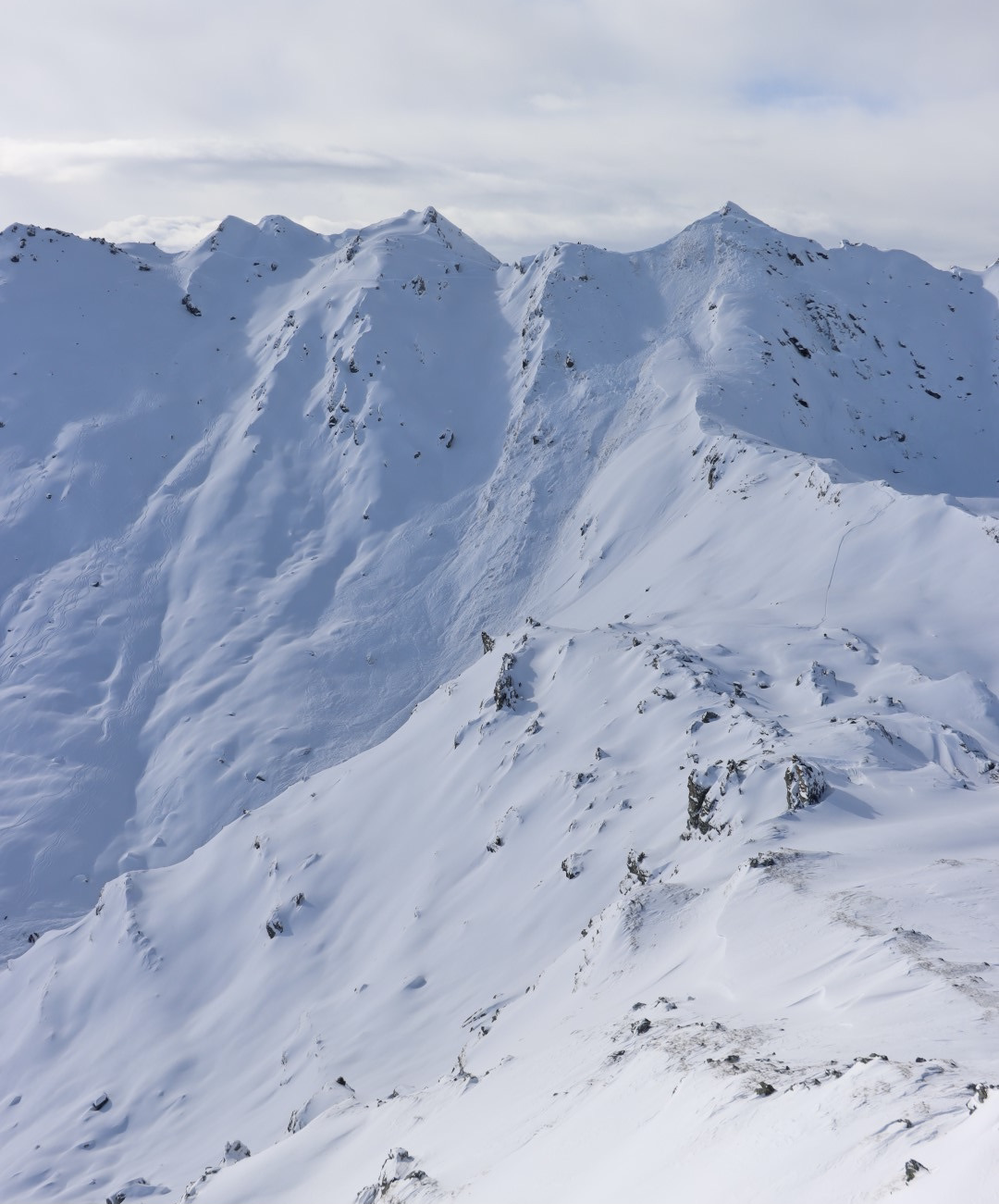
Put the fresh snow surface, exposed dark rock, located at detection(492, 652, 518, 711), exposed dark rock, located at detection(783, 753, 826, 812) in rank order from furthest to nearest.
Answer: exposed dark rock, located at detection(492, 652, 518, 711), exposed dark rock, located at detection(783, 753, 826, 812), the fresh snow surface

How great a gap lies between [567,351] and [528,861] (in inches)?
2194

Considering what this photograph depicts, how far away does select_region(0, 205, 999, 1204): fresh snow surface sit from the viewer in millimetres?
16422

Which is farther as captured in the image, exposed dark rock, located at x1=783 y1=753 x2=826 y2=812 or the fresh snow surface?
exposed dark rock, located at x1=783 y1=753 x2=826 y2=812

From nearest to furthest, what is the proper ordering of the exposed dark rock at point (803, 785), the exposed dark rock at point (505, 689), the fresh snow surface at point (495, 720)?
the fresh snow surface at point (495, 720), the exposed dark rock at point (803, 785), the exposed dark rock at point (505, 689)

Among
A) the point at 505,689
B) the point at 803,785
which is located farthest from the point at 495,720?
the point at 803,785

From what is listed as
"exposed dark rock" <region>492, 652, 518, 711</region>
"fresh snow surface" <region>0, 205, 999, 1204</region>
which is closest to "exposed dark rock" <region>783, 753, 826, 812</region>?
"fresh snow surface" <region>0, 205, 999, 1204</region>

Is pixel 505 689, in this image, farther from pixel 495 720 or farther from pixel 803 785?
pixel 803 785

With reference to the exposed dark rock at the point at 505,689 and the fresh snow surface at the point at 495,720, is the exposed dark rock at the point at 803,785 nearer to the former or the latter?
the fresh snow surface at the point at 495,720

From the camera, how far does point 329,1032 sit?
3400 cm

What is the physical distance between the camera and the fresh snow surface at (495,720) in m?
16.4

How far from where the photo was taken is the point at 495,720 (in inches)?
1626

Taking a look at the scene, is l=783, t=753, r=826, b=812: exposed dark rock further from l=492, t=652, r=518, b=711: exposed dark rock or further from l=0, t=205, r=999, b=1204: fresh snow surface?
l=492, t=652, r=518, b=711: exposed dark rock

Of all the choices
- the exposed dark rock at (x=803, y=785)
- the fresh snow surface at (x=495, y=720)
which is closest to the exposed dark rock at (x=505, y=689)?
the fresh snow surface at (x=495, y=720)

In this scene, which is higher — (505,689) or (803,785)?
(803,785)
